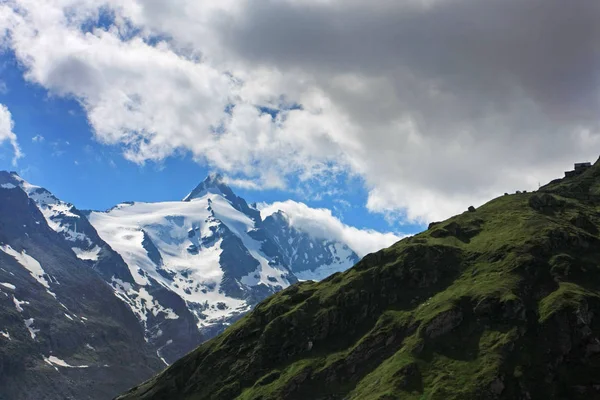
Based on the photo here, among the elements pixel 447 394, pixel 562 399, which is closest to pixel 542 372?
pixel 562 399

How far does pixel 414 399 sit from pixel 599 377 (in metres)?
53.1

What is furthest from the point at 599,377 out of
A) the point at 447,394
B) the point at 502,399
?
the point at 447,394

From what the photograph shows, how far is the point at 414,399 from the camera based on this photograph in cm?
19962

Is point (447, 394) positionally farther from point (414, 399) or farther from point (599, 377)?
point (599, 377)

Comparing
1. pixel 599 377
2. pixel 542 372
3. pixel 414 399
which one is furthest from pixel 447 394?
pixel 599 377

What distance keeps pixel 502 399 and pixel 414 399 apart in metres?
25.1

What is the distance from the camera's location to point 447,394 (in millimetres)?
196375

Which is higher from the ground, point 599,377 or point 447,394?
point 447,394

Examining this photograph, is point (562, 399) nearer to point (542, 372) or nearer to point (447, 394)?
point (542, 372)

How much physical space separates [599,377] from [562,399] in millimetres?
13883

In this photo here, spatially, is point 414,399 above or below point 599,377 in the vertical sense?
above

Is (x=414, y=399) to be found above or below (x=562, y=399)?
above

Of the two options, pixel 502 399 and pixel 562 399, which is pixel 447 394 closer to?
pixel 502 399

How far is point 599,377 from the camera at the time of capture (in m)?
194
